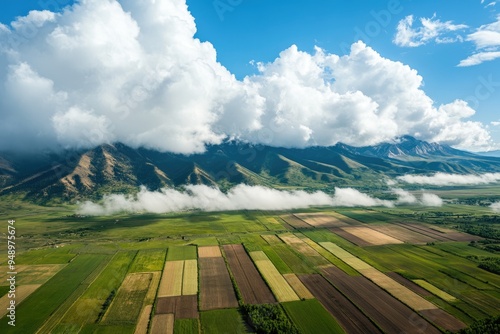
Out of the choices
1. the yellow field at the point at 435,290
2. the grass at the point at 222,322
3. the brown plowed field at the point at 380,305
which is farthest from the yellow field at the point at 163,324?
the yellow field at the point at 435,290

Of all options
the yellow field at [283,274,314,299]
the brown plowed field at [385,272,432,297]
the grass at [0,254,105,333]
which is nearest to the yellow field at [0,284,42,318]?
the grass at [0,254,105,333]

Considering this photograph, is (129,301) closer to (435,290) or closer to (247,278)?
(247,278)

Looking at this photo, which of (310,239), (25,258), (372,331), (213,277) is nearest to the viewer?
(372,331)

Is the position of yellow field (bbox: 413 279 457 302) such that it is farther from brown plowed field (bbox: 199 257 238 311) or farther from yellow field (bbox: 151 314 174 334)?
yellow field (bbox: 151 314 174 334)

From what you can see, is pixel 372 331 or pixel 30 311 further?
pixel 30 311

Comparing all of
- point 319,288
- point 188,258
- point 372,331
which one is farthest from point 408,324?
point 188,258

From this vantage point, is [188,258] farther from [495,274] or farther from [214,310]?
[495,274]
